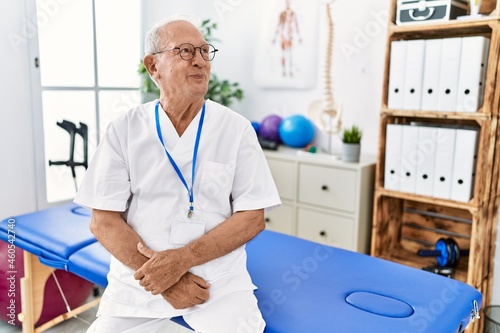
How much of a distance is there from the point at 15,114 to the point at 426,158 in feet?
7.08

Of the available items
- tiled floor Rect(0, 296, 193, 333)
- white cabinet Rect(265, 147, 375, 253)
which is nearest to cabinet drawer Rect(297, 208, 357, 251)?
white cabinet Rect(265, 147, 375, 253)

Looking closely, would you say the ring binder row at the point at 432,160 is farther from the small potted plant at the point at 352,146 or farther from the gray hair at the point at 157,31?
the gray hair at the point at 157,31

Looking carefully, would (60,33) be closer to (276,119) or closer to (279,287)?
(276,119)

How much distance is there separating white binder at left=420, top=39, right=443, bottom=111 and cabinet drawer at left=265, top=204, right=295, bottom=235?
3.32 feet

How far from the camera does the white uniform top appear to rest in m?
1.31

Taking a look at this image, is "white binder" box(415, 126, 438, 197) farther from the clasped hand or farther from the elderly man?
the clasped hand

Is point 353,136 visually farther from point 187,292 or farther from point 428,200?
point 187,292

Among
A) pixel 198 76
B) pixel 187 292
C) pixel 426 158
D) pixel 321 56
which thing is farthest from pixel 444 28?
pixel 187 292

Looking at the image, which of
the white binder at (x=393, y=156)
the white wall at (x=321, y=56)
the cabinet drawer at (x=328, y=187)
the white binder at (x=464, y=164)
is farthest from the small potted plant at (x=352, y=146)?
the white binder at (x=464, y=164)

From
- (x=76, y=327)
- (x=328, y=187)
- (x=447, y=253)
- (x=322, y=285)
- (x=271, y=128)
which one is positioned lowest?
(x=76, y=327)

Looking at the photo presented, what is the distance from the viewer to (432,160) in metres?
2.22

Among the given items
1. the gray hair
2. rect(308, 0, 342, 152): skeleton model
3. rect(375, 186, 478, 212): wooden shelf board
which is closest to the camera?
the gray hair

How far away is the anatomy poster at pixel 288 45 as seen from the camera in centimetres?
300

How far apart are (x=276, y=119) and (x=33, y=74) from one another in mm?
1489
